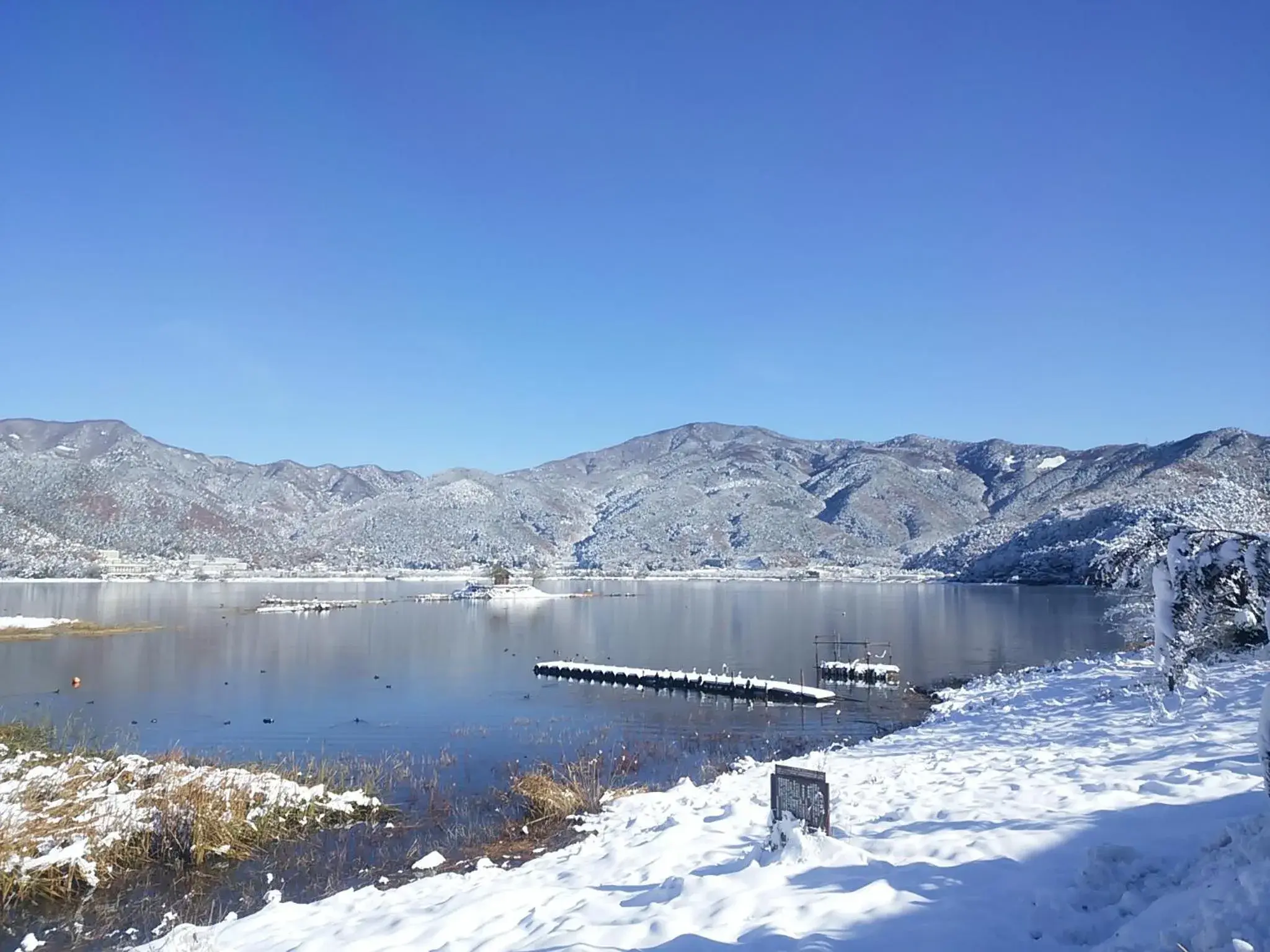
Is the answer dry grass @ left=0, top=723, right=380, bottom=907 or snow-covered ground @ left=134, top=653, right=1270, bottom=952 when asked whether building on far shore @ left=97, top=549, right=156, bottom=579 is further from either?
snow-covered ground @ left=134, top=653, right=1270, bottom=952

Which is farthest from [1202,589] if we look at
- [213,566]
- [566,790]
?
[213,566]

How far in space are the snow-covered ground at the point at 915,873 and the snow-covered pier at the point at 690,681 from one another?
16661 mm

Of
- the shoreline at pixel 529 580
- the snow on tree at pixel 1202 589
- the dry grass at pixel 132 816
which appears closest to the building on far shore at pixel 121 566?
the shoreline at pixel 529 580

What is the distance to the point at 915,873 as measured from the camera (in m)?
6.61

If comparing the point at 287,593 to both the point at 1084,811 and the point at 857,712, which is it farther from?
the point at 1084,811

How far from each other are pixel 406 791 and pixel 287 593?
91134mm

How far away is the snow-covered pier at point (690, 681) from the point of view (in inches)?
1152

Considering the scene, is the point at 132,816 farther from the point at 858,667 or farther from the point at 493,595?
the point at 493,595

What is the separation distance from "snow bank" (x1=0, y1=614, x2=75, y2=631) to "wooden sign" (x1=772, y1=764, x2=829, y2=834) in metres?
53.3

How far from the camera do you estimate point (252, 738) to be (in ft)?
72.7

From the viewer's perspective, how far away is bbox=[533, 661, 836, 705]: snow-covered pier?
2927 centimetres

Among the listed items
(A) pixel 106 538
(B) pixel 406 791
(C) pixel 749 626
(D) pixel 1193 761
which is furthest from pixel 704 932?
(A) pixel 106 538

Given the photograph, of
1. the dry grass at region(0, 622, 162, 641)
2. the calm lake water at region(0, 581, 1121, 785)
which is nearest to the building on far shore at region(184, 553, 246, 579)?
the calm lake water at region(0, 581, 1121, 785)

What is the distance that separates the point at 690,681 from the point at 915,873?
26576 millimetres
